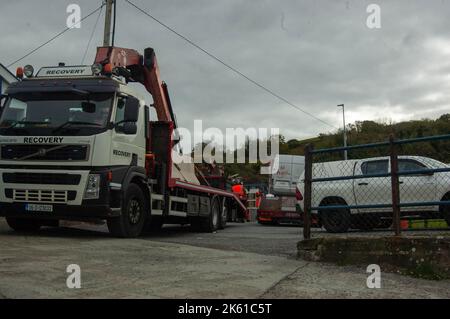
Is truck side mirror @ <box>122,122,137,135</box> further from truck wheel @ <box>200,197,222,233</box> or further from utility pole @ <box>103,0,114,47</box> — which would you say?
utility pole @ <box>103,0,114,47</box>

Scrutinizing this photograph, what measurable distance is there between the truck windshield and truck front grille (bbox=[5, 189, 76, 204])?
1016mm

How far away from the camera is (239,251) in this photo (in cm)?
881

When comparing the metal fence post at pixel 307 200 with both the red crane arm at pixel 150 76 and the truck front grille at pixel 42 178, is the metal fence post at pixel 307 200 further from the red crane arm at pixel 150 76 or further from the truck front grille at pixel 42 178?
the red crane arm at pixel 150 76

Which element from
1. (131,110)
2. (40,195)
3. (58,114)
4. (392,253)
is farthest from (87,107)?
(392,253)

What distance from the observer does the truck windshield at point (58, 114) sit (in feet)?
30.6

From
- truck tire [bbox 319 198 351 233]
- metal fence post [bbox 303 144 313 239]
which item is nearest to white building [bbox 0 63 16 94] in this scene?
truck tire [bbox 319 198 351 233]

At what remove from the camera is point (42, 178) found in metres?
9.39

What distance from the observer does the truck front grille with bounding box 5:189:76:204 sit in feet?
30.5

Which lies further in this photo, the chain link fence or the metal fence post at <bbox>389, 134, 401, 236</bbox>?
the chain link fence

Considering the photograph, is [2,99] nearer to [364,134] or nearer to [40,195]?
[40,195]

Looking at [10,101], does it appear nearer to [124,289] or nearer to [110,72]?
[110,72]

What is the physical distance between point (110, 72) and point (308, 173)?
4339mm

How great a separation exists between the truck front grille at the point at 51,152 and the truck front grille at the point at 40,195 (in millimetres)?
570

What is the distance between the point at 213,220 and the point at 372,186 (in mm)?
4655
